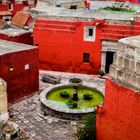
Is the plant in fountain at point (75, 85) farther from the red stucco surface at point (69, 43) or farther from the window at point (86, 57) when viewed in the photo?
the window at point (86, 57)

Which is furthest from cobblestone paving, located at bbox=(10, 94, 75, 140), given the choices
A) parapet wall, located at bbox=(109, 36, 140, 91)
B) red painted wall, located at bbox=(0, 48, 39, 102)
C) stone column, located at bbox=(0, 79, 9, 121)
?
parapet wall, located at bbox=(109, 36, 140, 91)

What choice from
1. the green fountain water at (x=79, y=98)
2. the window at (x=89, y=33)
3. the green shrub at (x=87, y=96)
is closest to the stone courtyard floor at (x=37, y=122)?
the green fountain water at (x=79, y=98)

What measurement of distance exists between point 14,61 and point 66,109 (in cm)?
510

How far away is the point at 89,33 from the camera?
3078cm

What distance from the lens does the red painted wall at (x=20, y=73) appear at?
80.7 ft

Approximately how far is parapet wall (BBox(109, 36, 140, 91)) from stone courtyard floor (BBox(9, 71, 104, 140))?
5751mm

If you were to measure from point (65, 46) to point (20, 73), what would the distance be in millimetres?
6849

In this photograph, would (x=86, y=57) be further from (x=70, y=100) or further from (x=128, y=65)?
(x=128, y=65)

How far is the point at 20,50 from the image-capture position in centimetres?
2525

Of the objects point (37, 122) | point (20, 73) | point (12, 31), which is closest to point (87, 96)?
point (37, 122)

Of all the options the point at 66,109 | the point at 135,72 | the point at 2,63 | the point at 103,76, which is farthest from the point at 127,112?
the point at 103,76

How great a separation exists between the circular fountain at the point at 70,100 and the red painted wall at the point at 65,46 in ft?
15.2

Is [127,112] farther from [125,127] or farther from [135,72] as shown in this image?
[135,72]

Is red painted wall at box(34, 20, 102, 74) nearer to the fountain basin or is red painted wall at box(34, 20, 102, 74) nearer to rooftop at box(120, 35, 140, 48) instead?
the fountain basin
